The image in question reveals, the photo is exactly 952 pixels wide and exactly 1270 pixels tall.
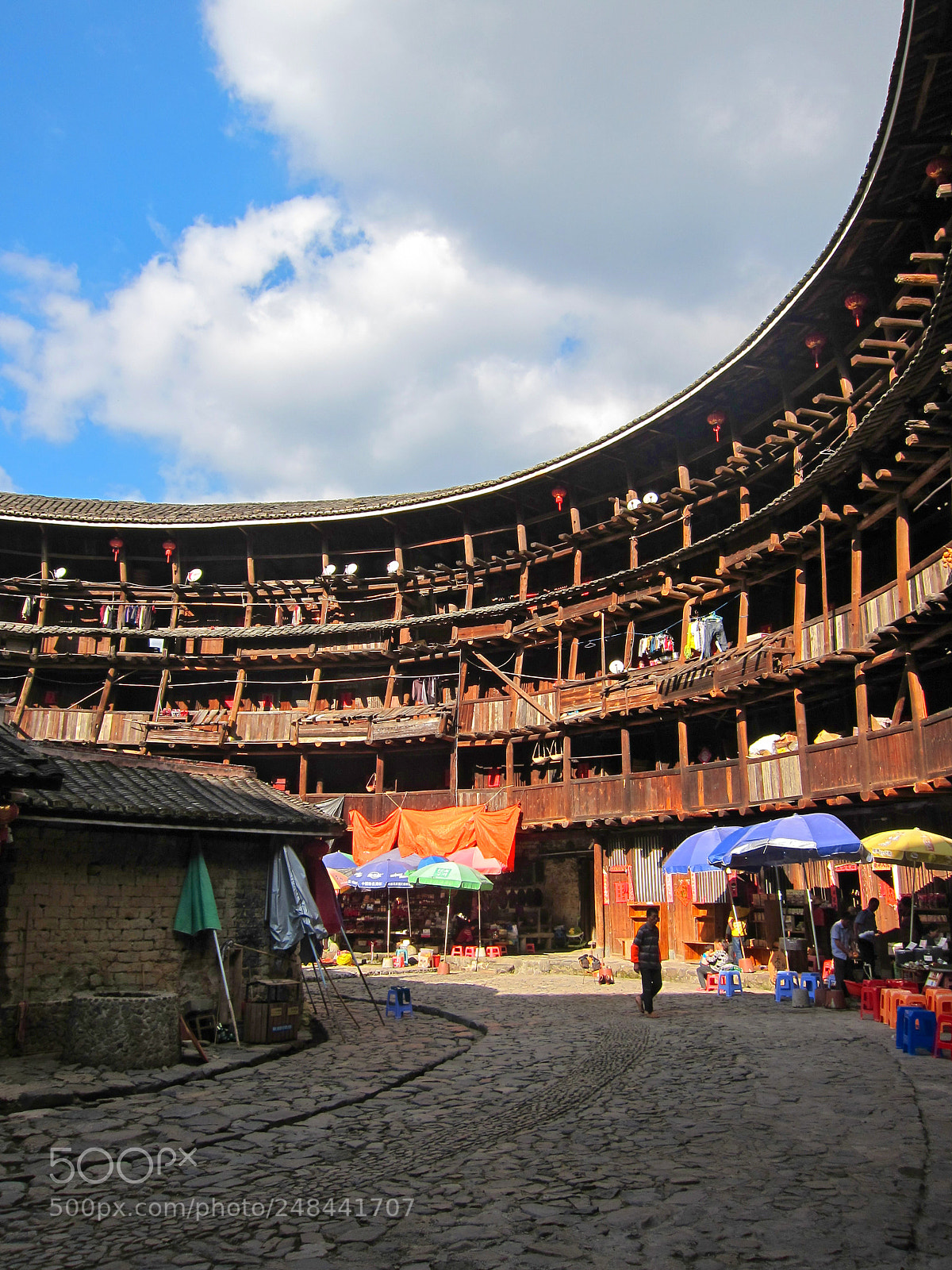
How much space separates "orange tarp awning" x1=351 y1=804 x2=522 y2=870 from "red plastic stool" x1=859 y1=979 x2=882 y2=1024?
39.7ft

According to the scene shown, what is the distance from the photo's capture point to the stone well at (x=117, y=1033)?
10.1m

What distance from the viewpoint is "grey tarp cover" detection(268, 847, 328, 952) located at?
1390 cm

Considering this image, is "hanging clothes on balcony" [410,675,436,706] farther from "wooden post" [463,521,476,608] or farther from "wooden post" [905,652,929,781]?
"wooden post" [905,652,929,781]

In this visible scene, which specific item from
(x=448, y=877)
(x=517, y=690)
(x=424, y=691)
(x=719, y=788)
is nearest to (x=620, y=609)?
(x=517, y=690)

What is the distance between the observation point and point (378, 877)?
79.9ft

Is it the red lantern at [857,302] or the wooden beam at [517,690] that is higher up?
the red lantern at [857,302]

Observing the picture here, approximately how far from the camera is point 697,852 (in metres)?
19.5

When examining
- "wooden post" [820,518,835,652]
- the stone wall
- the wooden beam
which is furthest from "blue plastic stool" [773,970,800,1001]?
the wooden beam

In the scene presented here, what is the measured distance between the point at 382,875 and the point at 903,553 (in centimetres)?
1534

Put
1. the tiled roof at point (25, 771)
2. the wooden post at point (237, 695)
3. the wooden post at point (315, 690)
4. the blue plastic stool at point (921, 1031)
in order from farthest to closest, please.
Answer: the wooden post at point (315, 690) → the wooden post at point (237, 695) → the blue plastic stool at point (921, 1031) → the tiled roof at point (25, 771)

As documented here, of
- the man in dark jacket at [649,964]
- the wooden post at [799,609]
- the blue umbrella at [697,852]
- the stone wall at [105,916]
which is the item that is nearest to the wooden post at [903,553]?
the wooden post at [799,609]

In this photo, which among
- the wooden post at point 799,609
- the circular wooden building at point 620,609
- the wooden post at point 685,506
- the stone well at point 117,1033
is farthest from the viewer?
the wooden post at point 685,506

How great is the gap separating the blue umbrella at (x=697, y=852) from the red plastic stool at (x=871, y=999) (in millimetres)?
4120

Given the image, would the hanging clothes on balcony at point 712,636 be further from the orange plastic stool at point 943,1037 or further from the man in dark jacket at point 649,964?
the orange plastic stool at point 943,1037
